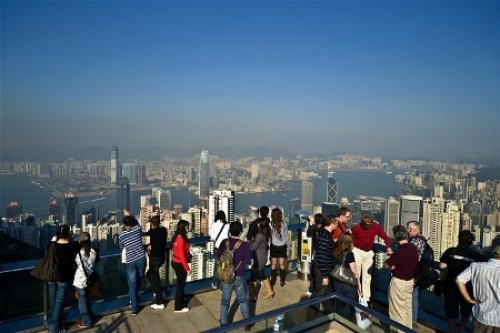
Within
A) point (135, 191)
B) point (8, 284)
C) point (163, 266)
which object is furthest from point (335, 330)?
point (135, 191)

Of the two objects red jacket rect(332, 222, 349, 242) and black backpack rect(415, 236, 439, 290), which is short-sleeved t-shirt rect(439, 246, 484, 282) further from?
red jacket rect(332, 222, 349, 242)

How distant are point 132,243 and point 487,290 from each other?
4.73m

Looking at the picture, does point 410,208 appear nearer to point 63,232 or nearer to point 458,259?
point 458,259

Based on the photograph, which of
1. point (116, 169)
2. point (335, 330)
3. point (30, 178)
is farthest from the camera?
point (116, 169)

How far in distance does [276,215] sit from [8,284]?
4164 millimetres

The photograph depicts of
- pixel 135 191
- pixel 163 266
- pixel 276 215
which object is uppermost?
pixel 276 215

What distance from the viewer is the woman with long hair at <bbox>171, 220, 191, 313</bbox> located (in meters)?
5.22

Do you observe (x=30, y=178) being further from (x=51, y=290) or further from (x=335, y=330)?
(x=335, y=330)

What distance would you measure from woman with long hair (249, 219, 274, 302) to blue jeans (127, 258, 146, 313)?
191 cm

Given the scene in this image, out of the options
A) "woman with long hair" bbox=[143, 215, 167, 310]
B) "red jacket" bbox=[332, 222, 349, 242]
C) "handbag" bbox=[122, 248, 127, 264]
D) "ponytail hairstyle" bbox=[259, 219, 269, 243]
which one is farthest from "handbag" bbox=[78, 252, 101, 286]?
"red jacket" bbox=[332, 222, 349, 242]

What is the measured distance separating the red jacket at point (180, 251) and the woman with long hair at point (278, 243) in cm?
170

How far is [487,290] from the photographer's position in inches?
140

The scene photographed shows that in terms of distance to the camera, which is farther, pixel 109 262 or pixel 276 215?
pixel 276 215

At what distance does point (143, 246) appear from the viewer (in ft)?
17.3
